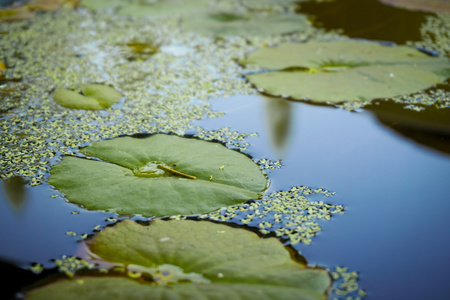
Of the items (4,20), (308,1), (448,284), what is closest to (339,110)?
(448,284)

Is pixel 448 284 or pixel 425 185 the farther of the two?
pixel 425 185

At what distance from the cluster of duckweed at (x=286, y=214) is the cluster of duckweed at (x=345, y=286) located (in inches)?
6.9

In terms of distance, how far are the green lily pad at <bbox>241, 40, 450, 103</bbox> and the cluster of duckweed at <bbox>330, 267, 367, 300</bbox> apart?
137 cm

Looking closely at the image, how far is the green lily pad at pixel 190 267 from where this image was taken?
125cm

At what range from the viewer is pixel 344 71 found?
288 centimetres

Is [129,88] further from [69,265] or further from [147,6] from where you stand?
[147,6]

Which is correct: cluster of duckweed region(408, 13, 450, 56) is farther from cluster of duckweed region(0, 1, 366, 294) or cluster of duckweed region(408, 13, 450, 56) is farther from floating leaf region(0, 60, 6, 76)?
floating leaf region(0, 60, 6, 76)

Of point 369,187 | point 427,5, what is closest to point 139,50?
point 369,187

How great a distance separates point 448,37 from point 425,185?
86.6 inches

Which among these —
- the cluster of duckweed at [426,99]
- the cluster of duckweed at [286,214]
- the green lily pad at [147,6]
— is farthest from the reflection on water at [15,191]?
the green lily pad at [147,6]

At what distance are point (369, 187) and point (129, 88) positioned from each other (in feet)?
5.29

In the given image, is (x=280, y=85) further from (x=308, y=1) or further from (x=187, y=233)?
(x=308, y=1)

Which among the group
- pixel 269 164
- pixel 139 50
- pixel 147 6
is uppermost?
pixel 147 6

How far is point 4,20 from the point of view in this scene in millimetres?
4031
